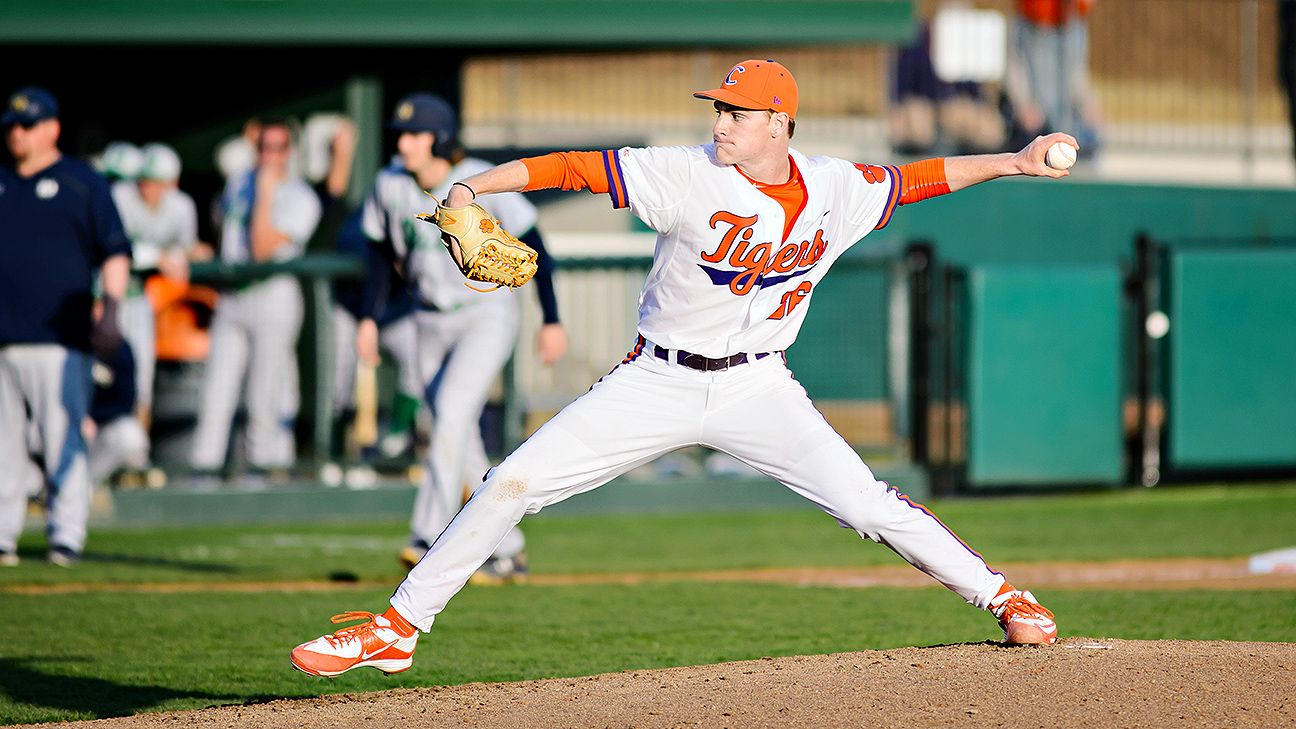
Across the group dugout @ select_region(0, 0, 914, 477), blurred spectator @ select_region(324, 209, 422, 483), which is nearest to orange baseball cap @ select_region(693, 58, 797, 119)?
blurred spectator @ select_region(324, 209, 422, 483)

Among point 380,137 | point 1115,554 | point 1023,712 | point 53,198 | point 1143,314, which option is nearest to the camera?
point 1023,712

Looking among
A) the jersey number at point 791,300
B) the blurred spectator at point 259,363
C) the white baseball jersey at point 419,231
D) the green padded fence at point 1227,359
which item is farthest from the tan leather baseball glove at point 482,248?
the green padded fence at point 1227,359

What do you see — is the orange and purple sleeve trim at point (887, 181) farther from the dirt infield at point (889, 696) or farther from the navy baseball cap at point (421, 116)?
the navy baseball cap at point (421, 116)

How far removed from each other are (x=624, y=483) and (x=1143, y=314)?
409 cm

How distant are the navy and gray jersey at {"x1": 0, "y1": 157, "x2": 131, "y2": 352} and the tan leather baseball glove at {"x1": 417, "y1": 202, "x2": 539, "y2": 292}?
4054 mm

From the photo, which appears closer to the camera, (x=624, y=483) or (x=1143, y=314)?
(x=624, y=483)

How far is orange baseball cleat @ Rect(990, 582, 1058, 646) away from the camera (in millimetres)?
5438

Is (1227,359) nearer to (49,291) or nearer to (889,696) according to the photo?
(49,291)

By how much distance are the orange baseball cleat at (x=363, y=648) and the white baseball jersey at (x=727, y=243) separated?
45.9 inches

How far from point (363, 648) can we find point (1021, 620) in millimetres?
1965

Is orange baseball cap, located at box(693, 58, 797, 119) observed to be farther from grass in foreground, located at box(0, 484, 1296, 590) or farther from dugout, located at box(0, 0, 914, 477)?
dugout, located at box(0, 0, 914, 477)

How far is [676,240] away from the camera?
5.42 m

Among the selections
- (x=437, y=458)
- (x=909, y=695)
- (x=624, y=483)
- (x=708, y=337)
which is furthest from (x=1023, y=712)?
(x=624, y=483)

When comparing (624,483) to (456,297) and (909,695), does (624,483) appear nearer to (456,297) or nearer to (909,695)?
(456,297)
